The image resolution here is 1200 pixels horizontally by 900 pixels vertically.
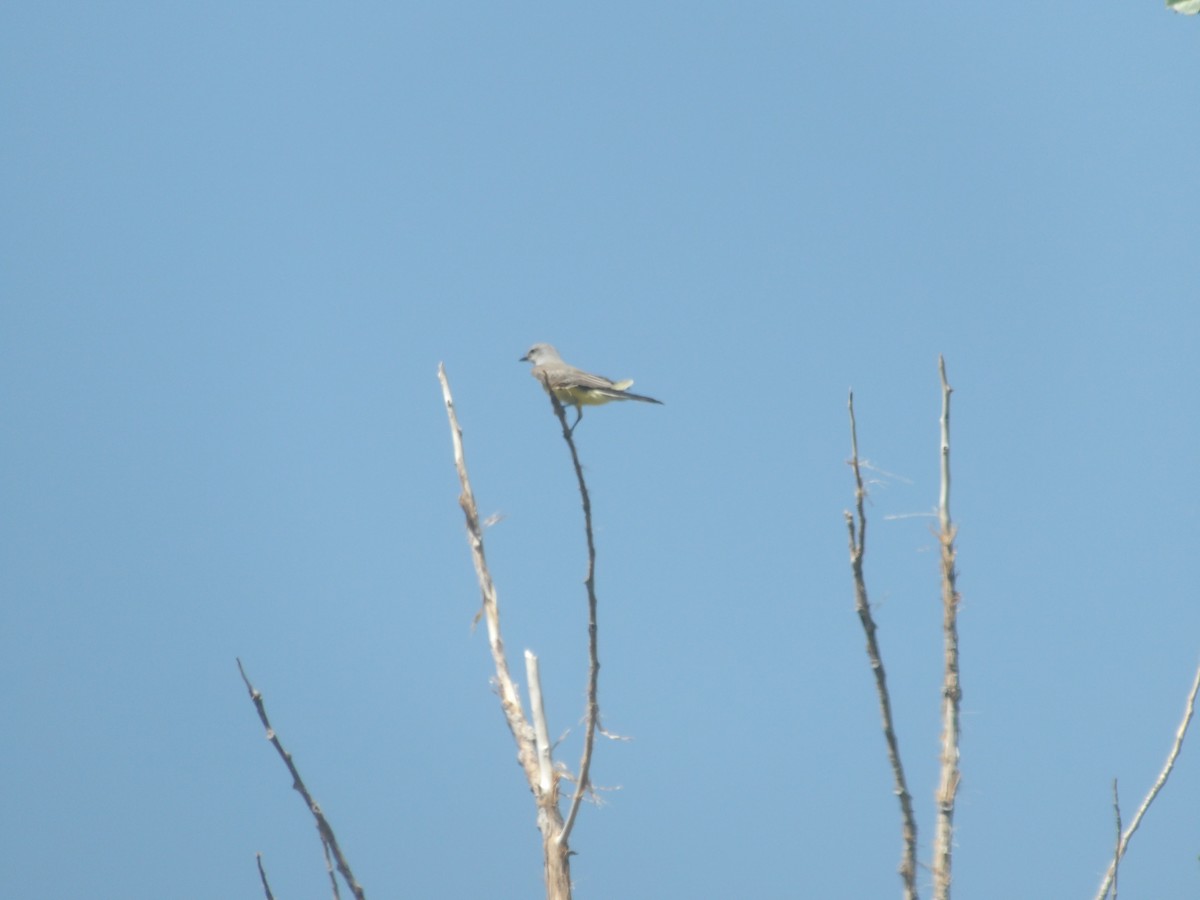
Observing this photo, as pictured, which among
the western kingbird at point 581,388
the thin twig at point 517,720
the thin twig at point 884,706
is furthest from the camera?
the western kingbird at point 581,388

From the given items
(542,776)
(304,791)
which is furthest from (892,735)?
(542,776)

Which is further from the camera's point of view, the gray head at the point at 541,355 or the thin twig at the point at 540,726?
the gray head at the point at 541,355

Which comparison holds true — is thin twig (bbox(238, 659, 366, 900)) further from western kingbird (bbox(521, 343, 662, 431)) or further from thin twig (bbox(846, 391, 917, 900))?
western kingbird (bbox(521, 343, 662, 431))

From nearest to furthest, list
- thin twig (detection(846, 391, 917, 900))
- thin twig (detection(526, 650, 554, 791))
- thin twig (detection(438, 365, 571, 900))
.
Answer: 1. thin twig (detection(846, 391, 917, 900))
2. thin twig (detection(438, 365, 571, 900))
3. thin twig (detection(526, 650, 554, 791))

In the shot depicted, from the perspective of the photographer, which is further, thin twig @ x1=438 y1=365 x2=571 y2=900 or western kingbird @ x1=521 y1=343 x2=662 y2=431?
western kingbird @ x1=521 y1=343 x2=662 y2=431

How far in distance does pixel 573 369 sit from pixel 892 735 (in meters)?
9.30

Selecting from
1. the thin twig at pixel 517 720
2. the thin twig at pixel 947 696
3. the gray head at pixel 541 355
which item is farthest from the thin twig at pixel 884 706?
the gray head at pixel 541 355

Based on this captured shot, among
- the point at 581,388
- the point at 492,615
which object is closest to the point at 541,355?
the point at 581,388

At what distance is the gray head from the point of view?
14.7 meters

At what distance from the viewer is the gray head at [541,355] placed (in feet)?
48.3

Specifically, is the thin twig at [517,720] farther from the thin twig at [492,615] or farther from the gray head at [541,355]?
the gray head at [541,355]

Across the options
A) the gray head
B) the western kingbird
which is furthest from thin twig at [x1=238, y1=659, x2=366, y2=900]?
the gray head

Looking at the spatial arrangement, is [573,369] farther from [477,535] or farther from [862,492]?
[862,492]

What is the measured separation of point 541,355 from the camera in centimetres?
1506
